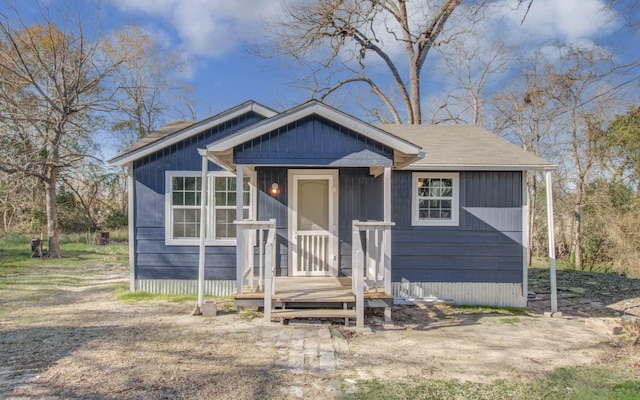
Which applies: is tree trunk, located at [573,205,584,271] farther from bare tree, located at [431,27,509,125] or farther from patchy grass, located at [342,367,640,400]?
patchy grass, located at [342,367,640,400]

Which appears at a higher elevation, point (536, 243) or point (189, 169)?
point (189, 169)

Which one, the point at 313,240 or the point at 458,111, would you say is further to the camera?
the point at 458,111

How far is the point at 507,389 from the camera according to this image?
12.5 feet

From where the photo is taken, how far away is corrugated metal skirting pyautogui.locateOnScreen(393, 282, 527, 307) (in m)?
7.74

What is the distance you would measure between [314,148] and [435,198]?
3.15m

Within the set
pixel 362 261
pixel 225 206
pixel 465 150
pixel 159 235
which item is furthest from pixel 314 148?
pixel 159 235

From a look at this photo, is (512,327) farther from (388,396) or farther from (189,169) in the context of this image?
(189,169)

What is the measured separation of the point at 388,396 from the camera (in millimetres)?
3586

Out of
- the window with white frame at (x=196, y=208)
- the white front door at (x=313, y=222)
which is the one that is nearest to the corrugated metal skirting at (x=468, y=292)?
the white front door at (x=313, y=222)

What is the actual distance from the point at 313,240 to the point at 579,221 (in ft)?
42.2

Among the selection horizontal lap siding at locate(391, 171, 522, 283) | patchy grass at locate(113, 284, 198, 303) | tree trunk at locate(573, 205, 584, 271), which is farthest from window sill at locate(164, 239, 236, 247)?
tree trunk at locate(573, 205, 584, 271)

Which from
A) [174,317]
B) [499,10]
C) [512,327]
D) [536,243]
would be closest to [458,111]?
[536,243]

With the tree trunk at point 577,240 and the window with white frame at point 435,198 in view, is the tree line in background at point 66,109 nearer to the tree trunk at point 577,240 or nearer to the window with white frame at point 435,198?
the window with white frame at point 435,198

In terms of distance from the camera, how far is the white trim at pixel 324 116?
18.9 feet
